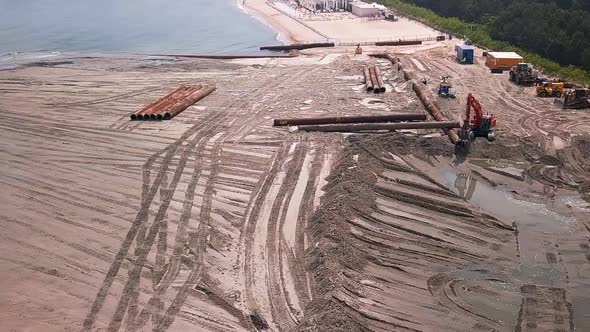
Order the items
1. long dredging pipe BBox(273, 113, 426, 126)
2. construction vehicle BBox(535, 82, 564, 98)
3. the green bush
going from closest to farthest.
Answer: long dredging pipe BBox(273, 113, 426, 126) < construction vehicle BBox(535, 82, 564, 98) < the green bush

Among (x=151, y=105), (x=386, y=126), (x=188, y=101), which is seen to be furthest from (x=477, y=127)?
(x=151, y=105)

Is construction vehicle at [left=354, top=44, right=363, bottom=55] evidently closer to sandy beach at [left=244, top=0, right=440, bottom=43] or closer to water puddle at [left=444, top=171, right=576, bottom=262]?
sandy beach at [left=244, top=0, right=440, bottom=43]

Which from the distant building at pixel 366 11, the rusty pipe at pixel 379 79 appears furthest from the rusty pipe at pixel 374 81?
the distant building at pixel 366 11

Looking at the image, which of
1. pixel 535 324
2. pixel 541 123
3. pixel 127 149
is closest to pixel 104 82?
pixel 127 149

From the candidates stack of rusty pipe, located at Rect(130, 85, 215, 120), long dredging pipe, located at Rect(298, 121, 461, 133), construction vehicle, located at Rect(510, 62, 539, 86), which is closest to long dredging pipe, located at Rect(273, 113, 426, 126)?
long dredging pipe, located at Rect(298, 121, 461, 133)

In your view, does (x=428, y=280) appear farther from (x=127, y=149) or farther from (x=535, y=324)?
(x=127, y=149)

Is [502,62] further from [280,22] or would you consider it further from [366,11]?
[280,22]
